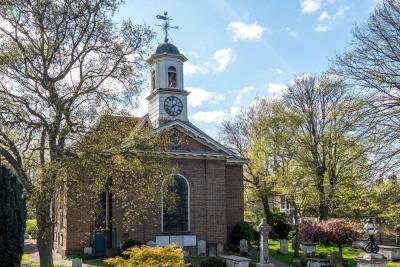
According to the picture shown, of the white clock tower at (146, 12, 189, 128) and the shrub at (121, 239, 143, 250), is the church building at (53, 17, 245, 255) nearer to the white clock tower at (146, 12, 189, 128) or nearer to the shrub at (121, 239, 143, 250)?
the white clock tower at (146, 12, 189, 128)

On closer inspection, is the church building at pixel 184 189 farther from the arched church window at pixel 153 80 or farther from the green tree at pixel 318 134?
the green tree at pixel 318 134

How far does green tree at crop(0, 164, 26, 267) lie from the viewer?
11.8 meters

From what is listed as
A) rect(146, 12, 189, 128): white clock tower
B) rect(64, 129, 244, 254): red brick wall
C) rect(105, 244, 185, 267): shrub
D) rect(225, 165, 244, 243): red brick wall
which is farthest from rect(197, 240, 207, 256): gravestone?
rect(105, 244, 185, 267): shrub

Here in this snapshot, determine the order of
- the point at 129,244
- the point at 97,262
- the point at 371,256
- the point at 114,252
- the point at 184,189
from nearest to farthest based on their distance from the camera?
the point at 371,256, the point at 97,262, the point at 114,252, the point at 129,244, the point at 184,189

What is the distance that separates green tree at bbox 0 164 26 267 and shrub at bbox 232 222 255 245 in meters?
17.4

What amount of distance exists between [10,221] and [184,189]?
16238mm

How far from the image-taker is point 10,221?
39.2 feet

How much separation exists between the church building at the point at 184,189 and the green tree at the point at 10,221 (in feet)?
42.4

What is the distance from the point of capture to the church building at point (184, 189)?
25859 millimetres

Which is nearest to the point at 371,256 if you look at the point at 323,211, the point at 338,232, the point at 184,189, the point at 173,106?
the point at 338,232

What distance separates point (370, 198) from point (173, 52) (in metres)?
17.7

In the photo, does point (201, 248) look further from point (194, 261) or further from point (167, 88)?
point (167, 88)

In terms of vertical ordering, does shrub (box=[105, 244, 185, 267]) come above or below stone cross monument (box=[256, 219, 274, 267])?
above

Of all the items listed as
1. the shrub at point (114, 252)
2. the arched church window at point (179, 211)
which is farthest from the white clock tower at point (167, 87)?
the shrub at point (114, 252)
